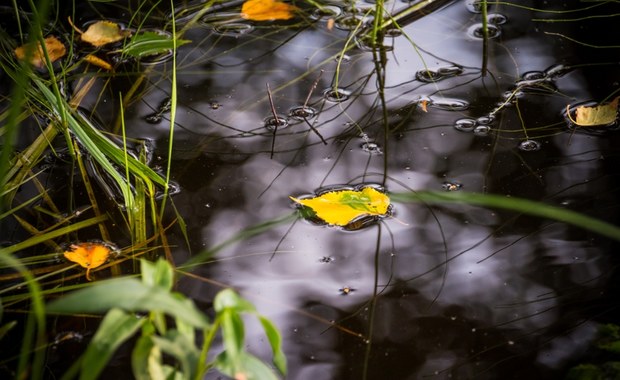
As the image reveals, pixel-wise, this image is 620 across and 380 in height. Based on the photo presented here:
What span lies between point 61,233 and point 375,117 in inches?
31.3

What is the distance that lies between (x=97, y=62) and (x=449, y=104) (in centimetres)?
100

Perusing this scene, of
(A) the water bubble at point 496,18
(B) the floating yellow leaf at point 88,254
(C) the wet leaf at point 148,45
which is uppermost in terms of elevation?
(C) the wet leaf at point 148,45

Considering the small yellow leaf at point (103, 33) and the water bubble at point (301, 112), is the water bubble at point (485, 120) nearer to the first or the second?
the water bubble at point (301, 112)

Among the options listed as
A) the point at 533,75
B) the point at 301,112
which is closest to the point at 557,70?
the point at 533,75

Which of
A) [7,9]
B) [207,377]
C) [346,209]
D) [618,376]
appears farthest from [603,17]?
[7,9]

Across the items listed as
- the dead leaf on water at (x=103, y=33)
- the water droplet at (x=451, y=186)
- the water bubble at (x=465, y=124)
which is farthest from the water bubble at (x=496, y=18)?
the dead leaf on water at (x=103, y=33)

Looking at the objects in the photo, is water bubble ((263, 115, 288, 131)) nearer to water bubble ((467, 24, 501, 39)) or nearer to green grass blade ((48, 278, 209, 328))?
water bubble ((467, 24, 501, 39))

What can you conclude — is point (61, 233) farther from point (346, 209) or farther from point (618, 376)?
point (618, 376)

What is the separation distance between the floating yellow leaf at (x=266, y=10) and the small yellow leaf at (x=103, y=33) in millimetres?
378

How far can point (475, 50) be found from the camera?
1748 mm

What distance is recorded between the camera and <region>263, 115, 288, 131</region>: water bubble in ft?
5.09

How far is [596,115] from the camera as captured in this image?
151 centimetres

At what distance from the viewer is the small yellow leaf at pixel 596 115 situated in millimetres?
1499

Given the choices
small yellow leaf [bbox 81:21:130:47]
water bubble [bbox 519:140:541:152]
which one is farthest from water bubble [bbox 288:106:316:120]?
small yellow leaf [bbox 81:21:130:47]
